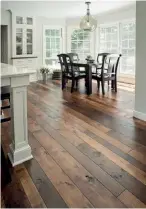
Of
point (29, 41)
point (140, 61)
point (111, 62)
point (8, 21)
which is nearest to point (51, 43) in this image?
point (29, 41)

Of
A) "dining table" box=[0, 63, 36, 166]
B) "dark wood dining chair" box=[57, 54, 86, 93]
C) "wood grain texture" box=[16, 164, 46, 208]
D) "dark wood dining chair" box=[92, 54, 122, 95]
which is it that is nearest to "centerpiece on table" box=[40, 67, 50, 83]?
"dark wood dining chair" box=[57, 54, 86, 93]

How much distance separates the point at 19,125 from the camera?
216cm

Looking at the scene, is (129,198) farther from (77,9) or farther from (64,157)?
(77,9)

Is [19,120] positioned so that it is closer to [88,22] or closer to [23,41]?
[88,22]

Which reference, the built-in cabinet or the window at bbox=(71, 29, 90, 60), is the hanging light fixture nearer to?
the built-in cabinet

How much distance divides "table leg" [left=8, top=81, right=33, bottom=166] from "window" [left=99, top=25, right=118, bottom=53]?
19.5 ft

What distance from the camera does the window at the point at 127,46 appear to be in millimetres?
6859

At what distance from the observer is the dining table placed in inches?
80.0

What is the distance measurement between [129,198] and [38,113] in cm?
252

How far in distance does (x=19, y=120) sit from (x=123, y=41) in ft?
19.4

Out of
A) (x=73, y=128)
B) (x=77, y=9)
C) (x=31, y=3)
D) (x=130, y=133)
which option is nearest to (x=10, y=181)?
(x=73, y=128)

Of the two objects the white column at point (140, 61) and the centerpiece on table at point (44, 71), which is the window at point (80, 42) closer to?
the centerpiece on table at point (44, 71)

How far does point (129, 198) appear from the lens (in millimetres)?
1653

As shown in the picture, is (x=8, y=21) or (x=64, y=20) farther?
(x=64, y=20)
